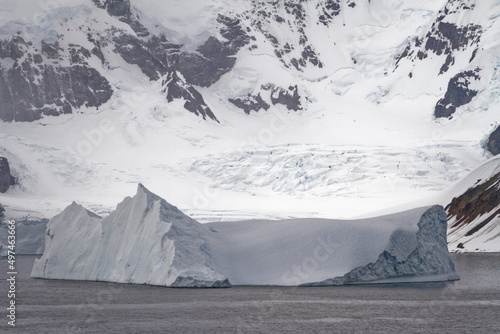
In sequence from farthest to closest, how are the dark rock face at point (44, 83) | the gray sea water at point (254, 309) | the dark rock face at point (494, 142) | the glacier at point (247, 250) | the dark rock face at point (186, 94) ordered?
the dark rock face at point (186, 94) < the dark rock face at point (44, 83) < the dark rock face at point (494, 142) < the glacier at point (247, 250) < the gray sea water at point (254, 309)

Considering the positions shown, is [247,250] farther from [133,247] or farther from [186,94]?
[186,94]

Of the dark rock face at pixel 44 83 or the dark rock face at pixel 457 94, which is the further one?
the dark rock face at pixel 457 94

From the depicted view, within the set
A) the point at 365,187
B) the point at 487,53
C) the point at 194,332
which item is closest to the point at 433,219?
the point at 194,332

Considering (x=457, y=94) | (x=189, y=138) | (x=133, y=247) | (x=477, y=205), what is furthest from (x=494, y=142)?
(x=133, y=247)

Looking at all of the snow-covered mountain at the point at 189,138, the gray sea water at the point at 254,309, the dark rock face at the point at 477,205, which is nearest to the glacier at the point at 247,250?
the gray sea water at the point at 254,309

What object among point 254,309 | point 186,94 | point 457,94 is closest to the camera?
point 254,309

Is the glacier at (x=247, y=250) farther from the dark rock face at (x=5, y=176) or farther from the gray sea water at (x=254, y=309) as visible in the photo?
the dark rock face at (x=5, y=176)

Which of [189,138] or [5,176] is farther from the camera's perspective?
[189,138]

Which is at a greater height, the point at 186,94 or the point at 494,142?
the point at 186,94
